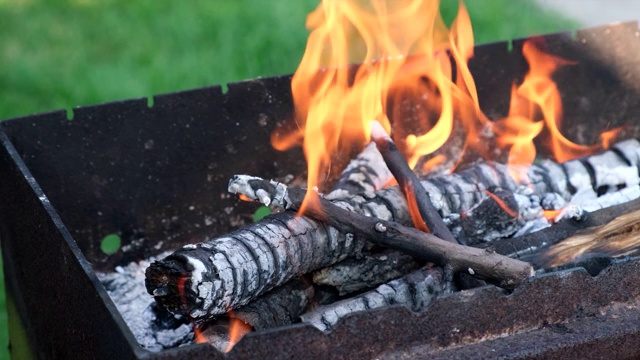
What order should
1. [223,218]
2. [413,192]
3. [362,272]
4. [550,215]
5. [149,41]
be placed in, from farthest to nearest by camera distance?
[149,41] < [223,218] < [550,215] < [413,192] < [362,272]

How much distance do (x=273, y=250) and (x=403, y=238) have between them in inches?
14.0

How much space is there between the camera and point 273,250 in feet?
8.00

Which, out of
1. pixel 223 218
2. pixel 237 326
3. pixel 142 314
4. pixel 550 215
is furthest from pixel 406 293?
pixel 223 218

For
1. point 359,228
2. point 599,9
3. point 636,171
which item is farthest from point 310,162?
point 599,9

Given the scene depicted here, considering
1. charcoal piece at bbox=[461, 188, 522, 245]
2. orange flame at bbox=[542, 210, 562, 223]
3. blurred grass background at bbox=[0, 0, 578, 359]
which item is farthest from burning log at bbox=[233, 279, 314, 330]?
blurred grass background at bbox=[0, 0, 578, 359]

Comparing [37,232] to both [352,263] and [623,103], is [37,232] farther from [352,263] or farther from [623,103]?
[623,103]

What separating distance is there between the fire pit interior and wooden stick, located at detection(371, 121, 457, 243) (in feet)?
0.78

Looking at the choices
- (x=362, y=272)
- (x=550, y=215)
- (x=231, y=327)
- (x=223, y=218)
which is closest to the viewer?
(x=231, y=327)

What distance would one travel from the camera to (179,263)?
229 cm

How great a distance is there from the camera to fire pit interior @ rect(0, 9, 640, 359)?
2156 mm

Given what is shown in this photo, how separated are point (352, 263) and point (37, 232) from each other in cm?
91

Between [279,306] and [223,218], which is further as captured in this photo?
[223,218]

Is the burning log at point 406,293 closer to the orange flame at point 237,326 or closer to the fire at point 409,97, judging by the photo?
the orange flame at point 237,326

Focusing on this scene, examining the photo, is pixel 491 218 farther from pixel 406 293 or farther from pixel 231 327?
pixel 231 327
